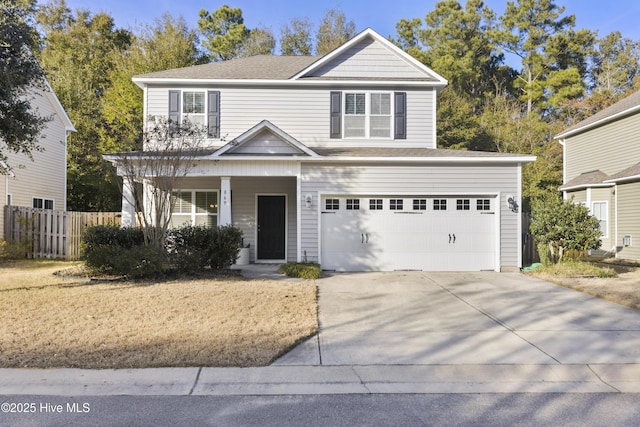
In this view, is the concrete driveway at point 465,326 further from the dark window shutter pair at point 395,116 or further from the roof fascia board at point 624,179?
the roof fascia board at point 624,179

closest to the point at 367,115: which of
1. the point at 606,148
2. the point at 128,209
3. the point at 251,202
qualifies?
the point at 251,202

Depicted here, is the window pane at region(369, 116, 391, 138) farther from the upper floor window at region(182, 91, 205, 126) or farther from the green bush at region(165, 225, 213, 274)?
the green bush at region(165, 225, 213, 274)

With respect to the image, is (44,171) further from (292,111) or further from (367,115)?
(367,115)

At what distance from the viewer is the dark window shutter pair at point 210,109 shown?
1443 cm

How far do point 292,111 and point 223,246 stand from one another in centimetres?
563

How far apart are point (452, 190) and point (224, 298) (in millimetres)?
7467

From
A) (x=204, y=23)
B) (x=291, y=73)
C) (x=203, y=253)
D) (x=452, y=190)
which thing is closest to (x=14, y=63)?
(x=203, y=253)

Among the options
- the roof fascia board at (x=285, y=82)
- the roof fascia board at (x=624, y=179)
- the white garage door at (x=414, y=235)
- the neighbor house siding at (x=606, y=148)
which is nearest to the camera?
the white garage door at (x=414, y=235)

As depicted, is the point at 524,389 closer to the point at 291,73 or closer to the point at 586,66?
the point at 291,73

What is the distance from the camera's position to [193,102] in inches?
576

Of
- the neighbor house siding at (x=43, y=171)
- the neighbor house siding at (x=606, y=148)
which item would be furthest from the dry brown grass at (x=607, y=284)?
the neighbor house siding at (x=43, y=171)

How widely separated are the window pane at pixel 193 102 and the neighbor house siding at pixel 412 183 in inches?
177

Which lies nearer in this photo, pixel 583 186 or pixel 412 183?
pixel 412 183

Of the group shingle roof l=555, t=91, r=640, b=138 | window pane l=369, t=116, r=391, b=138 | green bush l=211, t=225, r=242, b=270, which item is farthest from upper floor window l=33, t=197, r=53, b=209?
shingle roof l=555, t=91, r=640, b=138
